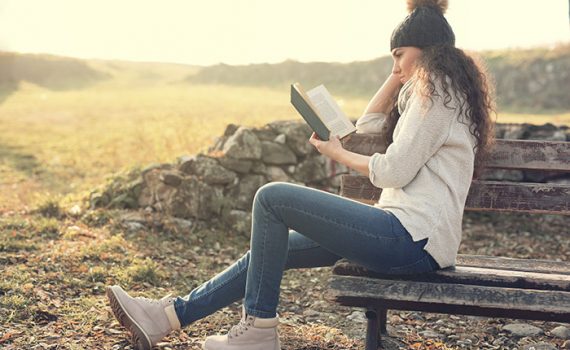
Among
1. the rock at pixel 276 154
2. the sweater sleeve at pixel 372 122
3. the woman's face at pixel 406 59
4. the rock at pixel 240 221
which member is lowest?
the rock at pixel 240 221

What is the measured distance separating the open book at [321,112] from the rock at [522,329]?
1.85 m

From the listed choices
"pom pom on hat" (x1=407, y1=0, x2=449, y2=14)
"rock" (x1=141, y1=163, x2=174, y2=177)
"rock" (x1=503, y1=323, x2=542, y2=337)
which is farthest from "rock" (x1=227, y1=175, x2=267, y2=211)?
"pom pom on hat" (x1=407, y1=0, x2=449, y2=14)

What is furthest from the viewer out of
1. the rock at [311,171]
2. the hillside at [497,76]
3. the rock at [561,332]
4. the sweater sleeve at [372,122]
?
the hillside at [497,76]

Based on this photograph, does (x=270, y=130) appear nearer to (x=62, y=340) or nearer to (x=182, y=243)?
(x=182, y=243)

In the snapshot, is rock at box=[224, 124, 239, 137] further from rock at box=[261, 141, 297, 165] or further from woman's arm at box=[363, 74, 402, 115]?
woman's arm at box=[363, 74, 402, 115]

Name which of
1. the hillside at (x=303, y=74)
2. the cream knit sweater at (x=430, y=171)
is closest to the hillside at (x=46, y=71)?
the hillside at (x=303, y=74)

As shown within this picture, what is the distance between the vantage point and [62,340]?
150 inches

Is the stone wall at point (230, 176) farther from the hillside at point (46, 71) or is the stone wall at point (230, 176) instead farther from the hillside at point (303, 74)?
the hillside at point (46, 71)

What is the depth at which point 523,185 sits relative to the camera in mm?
4074

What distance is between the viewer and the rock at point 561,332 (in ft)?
14.1

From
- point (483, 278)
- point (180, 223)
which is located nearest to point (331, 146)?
point (483, 278)

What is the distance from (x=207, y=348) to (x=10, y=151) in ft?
34.5

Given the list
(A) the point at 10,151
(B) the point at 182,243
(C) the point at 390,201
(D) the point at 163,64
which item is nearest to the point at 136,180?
(B) the point at 182,243

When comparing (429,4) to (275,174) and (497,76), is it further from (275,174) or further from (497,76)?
(497,76)
